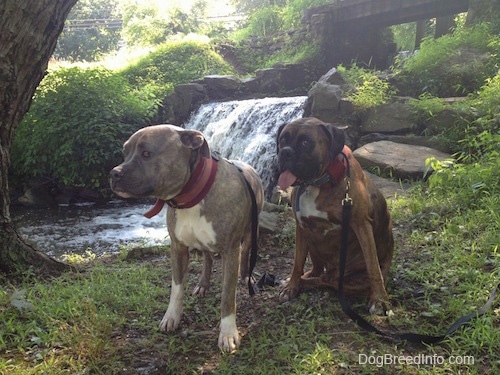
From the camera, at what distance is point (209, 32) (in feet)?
87.8

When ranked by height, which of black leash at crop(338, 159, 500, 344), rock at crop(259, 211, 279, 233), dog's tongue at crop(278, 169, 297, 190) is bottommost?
rock at crop(259, 211, 279, 233)

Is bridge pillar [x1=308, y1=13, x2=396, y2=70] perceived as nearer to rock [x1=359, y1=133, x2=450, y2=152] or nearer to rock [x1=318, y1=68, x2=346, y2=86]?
rock [x1=318, y1=68, x2=346, y2=86]

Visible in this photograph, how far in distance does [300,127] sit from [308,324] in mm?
1303

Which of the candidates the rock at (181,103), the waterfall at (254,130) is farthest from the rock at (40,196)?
the waterfall at (254,130)

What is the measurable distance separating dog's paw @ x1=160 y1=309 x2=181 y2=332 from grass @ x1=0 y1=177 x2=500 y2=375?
5 cm

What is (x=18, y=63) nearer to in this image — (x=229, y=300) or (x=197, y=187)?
(x=197, y=187)

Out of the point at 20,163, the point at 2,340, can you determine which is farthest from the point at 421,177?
the point at 20,163

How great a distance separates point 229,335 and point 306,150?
127 centimetres

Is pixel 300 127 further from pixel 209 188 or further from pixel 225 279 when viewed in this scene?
pixel 225 279

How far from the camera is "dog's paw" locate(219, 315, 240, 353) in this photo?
2.68 metres

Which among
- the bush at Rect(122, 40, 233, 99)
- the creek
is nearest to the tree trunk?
the creek

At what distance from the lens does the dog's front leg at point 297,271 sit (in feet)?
11.0

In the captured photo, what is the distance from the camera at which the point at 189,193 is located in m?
2.68

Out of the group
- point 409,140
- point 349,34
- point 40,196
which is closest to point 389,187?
point 409,140
